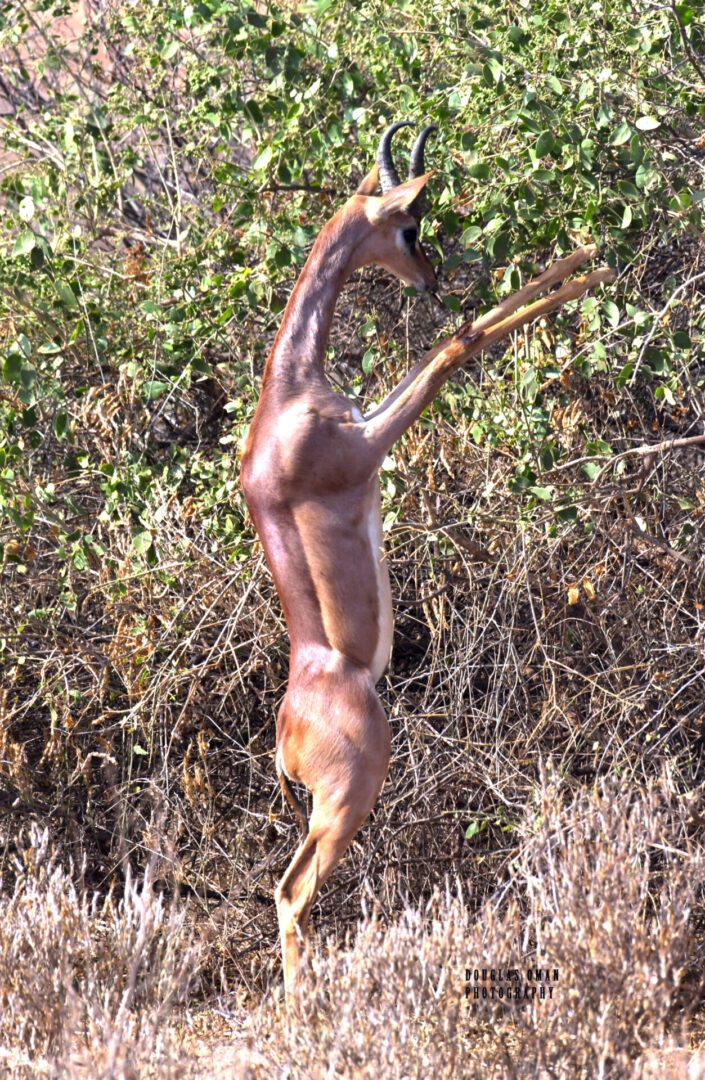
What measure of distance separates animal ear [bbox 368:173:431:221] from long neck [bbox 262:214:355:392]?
0.15 m

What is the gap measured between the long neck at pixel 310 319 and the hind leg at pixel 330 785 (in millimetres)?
1038

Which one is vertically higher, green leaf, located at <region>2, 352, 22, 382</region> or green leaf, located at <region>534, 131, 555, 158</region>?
green leaf, located at <region>2, 352, 22, 382</region>

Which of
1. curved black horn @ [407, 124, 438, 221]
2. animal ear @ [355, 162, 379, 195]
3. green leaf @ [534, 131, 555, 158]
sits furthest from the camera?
green leaf @ [534, 131, 555, 158]

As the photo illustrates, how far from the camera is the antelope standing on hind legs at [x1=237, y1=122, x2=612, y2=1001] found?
12.7 ft

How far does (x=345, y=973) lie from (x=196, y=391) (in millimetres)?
3767

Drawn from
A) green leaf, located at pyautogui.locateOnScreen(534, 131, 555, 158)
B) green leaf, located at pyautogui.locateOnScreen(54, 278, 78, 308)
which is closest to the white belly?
green leaf, located at pyautogui.locateOnScreen(534, 131, 555, 158)

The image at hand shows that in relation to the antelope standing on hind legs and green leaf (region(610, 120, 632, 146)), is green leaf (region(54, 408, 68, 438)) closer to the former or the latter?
the antelope standing on hind legs

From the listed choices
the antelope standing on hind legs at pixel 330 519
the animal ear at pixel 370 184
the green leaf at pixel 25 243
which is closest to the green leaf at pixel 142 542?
the green leaf at pixel 25 243

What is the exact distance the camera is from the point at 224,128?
5.32m

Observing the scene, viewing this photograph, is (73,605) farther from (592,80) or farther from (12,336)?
(592,80)

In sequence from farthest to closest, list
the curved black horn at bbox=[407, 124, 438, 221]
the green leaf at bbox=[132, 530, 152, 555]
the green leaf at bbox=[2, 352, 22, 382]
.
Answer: the green leaf at bbox=[132, 530, 152, 555] → the green leaf at bbox=[2, 352, 22, 382] → the curved black horn at bbox=[407, 124, 438, 221]

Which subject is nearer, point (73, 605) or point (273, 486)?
point (273, 486)

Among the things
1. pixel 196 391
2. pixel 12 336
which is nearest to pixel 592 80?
pixel 196 391

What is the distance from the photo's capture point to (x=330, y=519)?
12.8 feet
